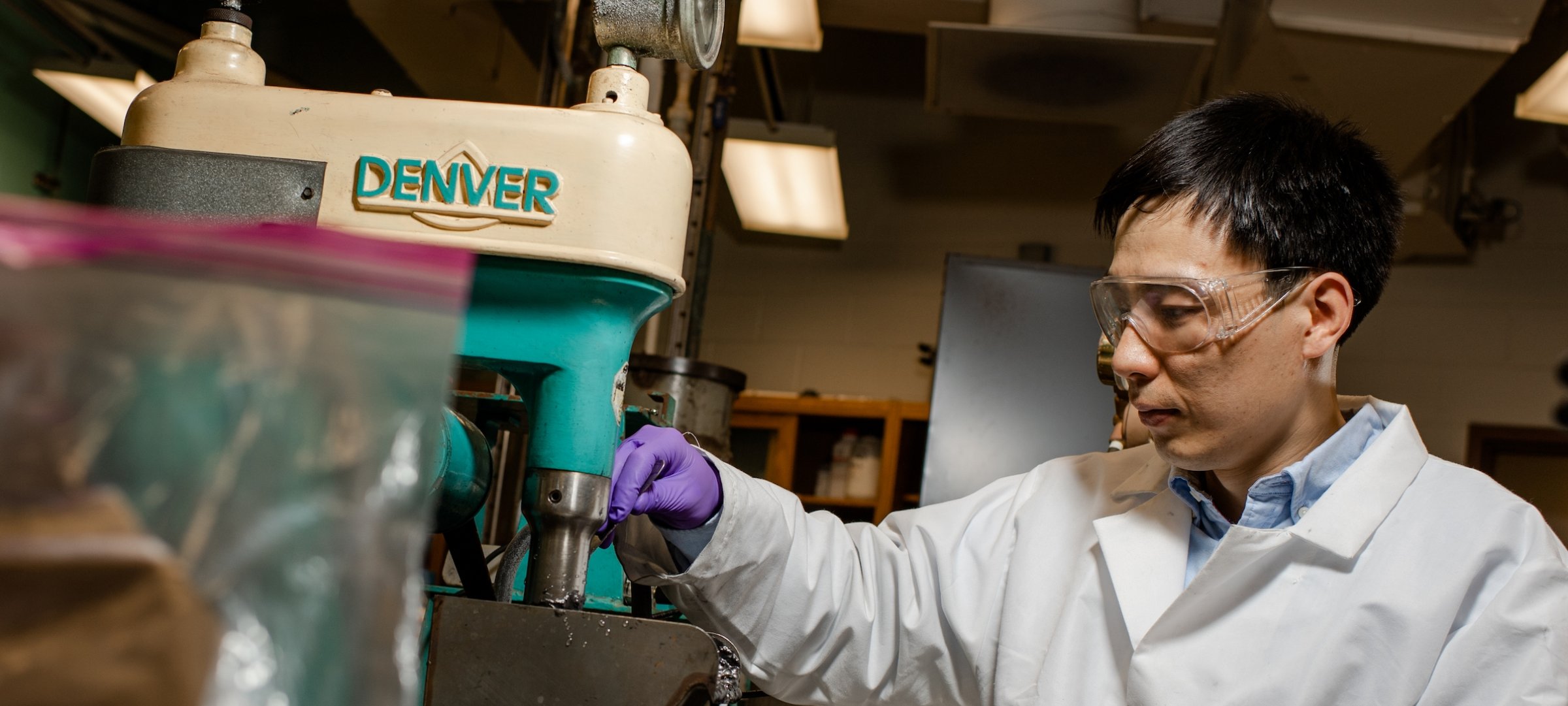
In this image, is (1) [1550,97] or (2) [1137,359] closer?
(2) [1137,359]

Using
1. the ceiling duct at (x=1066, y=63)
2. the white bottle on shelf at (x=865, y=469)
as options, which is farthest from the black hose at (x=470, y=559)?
the white bottle on shelf at (x=865, y=469)

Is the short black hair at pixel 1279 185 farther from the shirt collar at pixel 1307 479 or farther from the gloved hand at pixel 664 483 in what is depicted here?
the gloved hand at pixel 664 483

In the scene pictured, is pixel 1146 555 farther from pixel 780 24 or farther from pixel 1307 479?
pixel 780 24

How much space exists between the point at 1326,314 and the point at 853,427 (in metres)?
3.05

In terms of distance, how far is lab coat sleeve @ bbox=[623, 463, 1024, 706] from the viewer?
1156 millimetres

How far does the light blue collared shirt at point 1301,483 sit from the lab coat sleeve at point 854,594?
0.83ft

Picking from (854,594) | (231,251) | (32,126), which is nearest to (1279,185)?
(854,594)

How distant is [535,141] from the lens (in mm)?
807

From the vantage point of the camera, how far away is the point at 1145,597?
4.11 ft

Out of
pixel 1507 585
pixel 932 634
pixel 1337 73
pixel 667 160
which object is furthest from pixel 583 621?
pixel 1337 73

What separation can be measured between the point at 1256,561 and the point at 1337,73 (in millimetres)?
2406

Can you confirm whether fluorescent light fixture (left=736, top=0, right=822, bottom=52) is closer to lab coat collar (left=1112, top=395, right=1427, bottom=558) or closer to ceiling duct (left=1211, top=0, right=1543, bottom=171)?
ceiling duct (left=1211, top=0, right=1543, bottom=171)

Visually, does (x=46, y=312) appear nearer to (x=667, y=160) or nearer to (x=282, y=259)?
(x=282, y=259)

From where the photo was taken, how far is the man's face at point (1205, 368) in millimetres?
1187
